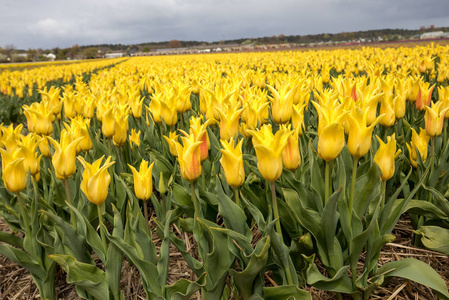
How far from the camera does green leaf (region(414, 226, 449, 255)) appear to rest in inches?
76.5

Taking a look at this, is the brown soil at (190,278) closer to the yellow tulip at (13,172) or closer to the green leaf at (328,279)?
the green leaf at (328,279)

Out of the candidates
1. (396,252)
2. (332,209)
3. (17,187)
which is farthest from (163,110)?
(396,252)

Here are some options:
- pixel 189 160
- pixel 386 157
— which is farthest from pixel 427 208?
pixel 189 160

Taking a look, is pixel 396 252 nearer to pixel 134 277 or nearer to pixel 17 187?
pixel 134 277

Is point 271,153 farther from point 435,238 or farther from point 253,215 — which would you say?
point 435,238

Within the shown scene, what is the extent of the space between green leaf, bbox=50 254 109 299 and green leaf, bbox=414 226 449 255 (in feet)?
6.21

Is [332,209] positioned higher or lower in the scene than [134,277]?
higher

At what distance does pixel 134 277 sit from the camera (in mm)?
2207

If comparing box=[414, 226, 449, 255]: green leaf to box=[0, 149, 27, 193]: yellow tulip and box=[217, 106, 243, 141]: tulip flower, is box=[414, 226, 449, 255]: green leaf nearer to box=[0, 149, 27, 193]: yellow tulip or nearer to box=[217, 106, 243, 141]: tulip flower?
box=[217, 106, 243, 141]: tulip flower

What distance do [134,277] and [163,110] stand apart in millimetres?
1315

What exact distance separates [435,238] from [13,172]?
2509mm

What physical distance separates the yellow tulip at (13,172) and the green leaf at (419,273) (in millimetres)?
1997

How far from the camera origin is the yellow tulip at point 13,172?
5.50 ft

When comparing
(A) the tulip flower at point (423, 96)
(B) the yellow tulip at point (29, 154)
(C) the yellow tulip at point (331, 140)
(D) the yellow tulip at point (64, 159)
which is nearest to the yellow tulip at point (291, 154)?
(C) the yellow tulip at point (331, 140)
